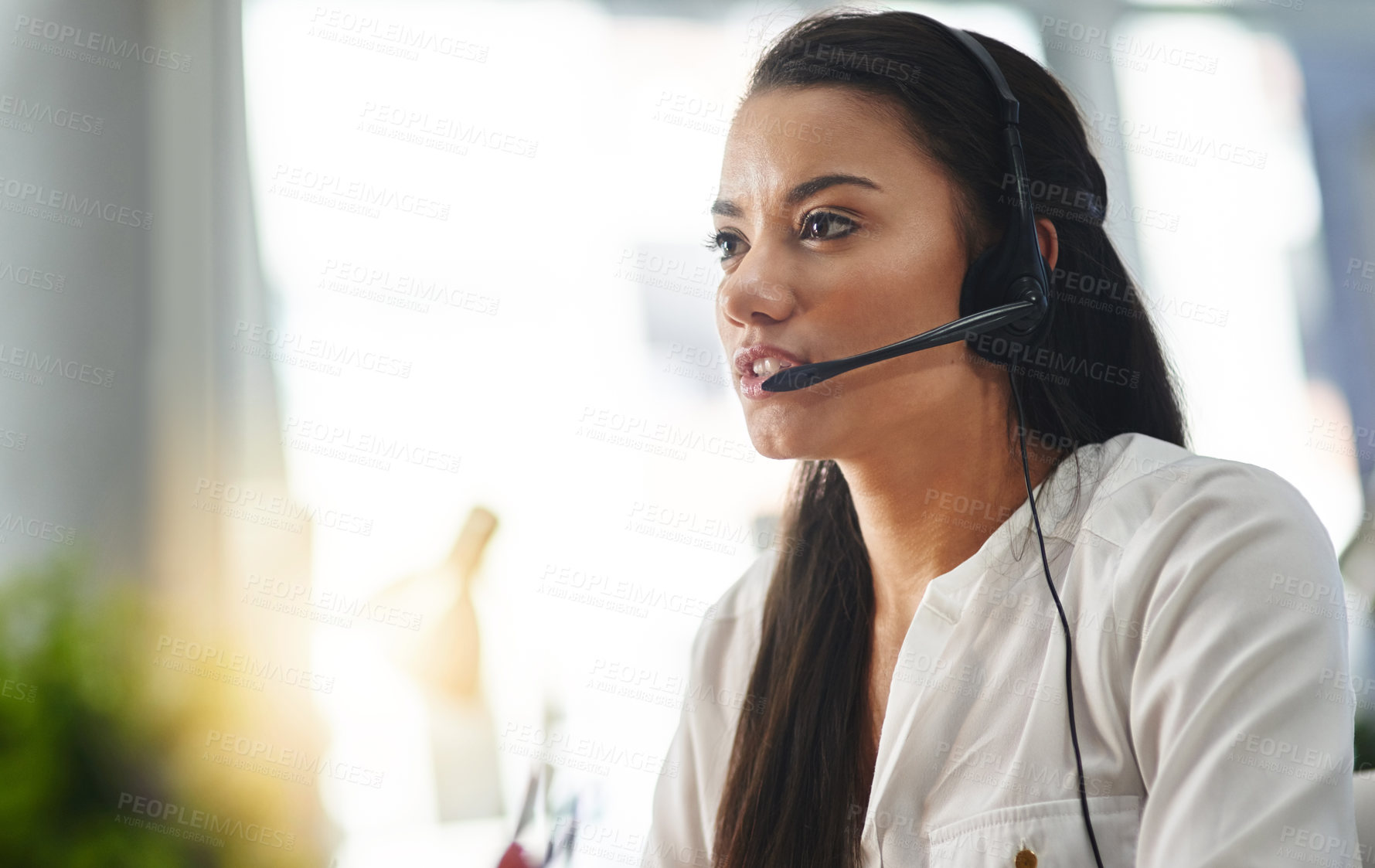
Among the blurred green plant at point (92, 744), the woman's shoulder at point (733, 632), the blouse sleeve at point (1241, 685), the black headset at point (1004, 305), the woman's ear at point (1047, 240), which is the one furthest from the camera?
the blurred green plant at point (92, 744)

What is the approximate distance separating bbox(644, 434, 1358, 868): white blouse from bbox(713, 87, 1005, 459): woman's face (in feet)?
0.39

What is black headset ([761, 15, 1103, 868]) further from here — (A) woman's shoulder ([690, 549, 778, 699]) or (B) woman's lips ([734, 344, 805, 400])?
(A) woman's shoulder ([690, 549, 778, 699])

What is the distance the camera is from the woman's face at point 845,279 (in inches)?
31.9

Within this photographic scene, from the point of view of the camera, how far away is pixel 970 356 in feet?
2.86

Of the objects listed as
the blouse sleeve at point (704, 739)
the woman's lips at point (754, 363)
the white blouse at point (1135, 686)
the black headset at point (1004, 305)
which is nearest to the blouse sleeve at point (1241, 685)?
the white blouse at point (1135, 686)

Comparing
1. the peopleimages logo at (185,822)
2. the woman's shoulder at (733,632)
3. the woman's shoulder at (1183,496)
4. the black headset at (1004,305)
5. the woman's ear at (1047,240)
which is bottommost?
the peopleimages logo at (185,822)

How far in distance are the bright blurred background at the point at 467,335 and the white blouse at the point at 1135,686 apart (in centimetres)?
99

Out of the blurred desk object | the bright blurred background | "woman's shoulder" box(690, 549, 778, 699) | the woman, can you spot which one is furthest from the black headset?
the blurred desk object

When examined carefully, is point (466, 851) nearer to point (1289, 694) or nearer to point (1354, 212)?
point (1289, 694)

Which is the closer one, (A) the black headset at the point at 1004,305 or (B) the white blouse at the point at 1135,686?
(B) the white blouse at the point at 1135,686

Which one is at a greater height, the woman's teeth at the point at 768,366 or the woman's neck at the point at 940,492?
the woman's teeth at the point at 768,366

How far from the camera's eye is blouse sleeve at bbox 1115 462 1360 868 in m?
0.57

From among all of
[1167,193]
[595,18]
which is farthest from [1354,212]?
[595,18]

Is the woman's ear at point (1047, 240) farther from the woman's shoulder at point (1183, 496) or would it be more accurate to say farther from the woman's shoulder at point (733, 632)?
the woman's shoulder at point (733, 632)
